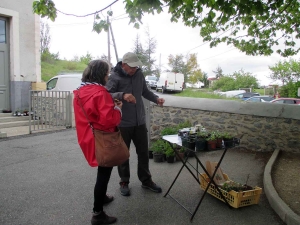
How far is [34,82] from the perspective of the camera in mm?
11156

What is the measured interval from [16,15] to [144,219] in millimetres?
9840

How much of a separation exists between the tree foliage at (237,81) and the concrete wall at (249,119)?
30454 mm

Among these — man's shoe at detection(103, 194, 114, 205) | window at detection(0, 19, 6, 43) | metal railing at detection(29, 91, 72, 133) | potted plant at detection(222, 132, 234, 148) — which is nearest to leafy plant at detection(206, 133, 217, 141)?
potted plant at detection(222, 132, 234, 148)

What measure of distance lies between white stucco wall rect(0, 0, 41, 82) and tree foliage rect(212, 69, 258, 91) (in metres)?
28.9

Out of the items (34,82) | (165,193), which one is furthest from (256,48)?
(34,82)

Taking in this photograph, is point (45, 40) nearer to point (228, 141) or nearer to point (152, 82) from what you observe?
point (152, 82)

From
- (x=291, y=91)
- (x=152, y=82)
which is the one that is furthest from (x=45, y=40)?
(x=291, y=91)

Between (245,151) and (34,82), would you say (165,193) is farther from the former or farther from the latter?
(34,82)

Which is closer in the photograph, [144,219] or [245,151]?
[144,219]

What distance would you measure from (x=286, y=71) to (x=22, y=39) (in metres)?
33.8

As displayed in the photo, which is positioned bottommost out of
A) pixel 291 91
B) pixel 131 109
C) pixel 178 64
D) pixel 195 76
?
pixel 131 109

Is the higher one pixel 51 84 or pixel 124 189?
pixel 51 84

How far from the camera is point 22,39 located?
10773mm

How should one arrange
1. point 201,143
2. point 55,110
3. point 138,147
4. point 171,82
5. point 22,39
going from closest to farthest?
point 201,143
point 138,147
point 55,110
point 22,39
point 171,82
